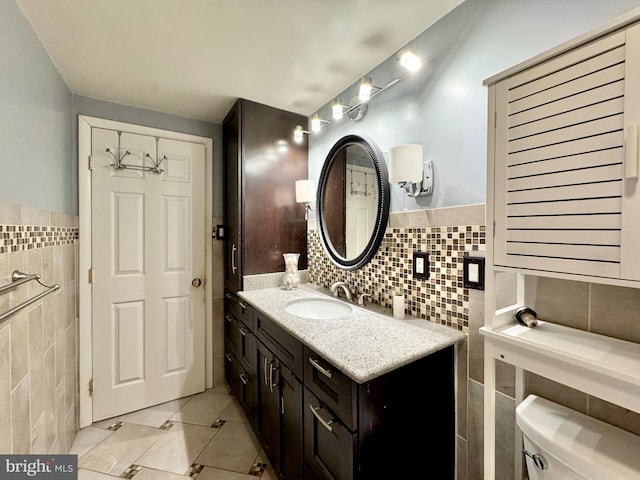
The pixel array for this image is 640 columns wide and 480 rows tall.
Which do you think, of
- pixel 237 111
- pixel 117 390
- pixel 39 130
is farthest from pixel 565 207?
pixel 117 390

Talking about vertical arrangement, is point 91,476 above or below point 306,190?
below

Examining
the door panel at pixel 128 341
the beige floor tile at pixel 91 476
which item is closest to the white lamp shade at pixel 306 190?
the door panel at pixel 128 341

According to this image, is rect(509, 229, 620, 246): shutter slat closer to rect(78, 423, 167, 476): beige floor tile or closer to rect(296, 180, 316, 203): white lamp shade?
rect(296, 180, 316, 203): white lamp shade

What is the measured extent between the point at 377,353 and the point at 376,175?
38.7 inches

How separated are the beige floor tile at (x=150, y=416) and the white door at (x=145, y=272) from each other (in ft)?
0.16

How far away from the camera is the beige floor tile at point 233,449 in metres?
1.58

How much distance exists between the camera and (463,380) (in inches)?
45.5

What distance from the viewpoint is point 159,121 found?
216 cm

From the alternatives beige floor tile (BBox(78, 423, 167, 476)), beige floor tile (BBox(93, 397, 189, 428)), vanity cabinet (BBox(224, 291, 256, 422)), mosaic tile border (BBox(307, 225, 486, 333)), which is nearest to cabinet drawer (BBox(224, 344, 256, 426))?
vanity cabinet (BBox(224, 291, 256, 422))

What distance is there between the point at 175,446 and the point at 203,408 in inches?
15.1

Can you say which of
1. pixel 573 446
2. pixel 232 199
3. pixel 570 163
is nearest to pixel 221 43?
pixel 232 199

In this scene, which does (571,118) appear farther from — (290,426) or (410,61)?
(290,426)

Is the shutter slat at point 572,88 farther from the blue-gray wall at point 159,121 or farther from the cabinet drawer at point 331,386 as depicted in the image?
the blue-gray wall at point 159,121

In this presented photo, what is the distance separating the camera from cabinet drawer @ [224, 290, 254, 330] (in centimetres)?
175
